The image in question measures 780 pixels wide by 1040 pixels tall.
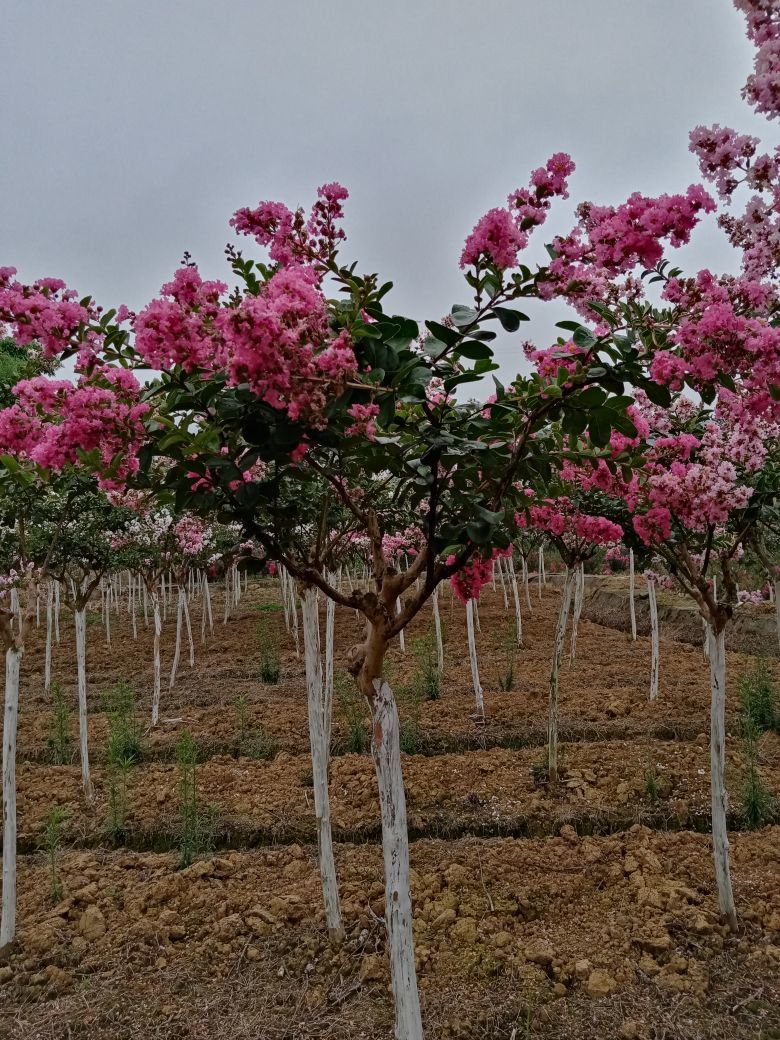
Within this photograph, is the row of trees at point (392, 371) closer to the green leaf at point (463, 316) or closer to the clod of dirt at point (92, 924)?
the green leaf at point (463, 316)

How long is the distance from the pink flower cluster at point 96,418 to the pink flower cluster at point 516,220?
99 cm

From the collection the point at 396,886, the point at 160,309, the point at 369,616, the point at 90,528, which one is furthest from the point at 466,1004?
the point at 90,528

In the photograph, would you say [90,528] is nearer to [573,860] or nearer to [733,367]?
[573,860]

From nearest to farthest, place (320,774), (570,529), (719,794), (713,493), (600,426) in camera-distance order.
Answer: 1. (600,426)
2. (713,493)
3. (719,794)
4. (320,774)
5. (570,529)

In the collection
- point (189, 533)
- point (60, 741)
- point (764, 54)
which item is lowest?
point (60, 741)

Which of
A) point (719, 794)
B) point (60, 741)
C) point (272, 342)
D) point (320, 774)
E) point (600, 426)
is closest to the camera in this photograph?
point (272, 342)

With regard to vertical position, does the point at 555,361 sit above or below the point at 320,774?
above

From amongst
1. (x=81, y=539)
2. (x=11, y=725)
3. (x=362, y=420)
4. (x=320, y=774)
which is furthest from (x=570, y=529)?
(x=81, y=539)

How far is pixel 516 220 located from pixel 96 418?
4.15 ft

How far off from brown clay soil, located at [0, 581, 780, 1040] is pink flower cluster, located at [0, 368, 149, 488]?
9.10 feet

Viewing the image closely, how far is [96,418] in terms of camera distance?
1.68 meters

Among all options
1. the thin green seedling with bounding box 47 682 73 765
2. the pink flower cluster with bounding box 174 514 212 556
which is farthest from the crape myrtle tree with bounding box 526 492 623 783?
the thin green seedling with bounding box 47 682 73 765

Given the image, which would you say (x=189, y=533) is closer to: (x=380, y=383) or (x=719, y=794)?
(x=719, y=794)

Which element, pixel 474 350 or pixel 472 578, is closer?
pixel 474 350
